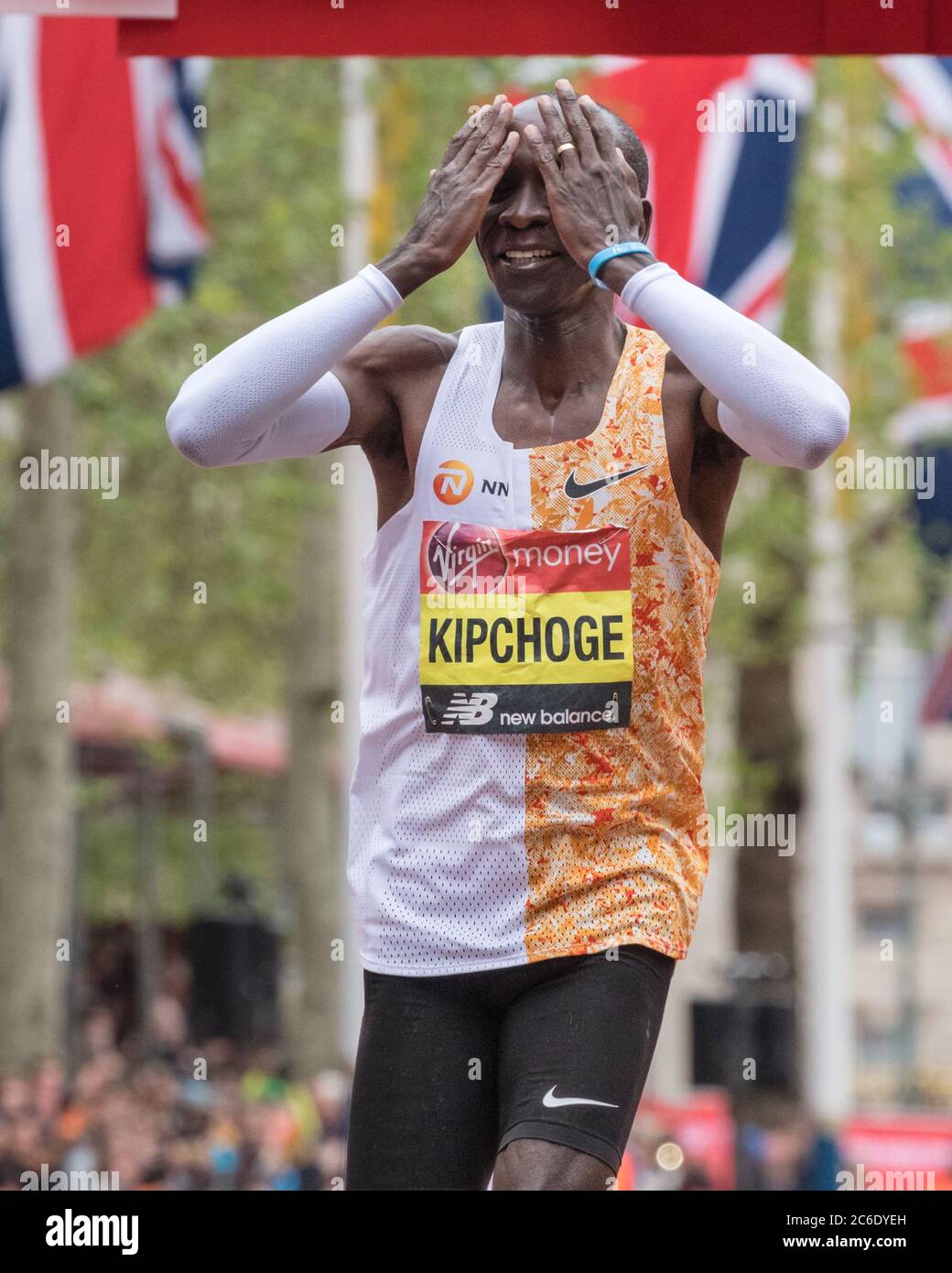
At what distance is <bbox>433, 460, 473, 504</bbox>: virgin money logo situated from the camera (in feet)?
13.8

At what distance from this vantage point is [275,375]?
409 centimetres

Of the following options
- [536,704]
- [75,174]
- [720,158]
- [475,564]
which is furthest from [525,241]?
[720,158]

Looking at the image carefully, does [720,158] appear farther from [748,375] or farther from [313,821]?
[313,821]

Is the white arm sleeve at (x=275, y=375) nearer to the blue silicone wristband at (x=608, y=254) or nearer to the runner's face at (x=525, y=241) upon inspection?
the runner's face at (x=525, y=241)

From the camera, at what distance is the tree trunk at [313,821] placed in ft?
64.7

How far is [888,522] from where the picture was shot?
742 inches

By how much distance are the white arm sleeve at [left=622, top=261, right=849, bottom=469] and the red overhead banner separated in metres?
1.18

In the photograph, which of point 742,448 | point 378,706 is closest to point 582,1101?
point 378,706

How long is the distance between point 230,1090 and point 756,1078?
15.9 feet

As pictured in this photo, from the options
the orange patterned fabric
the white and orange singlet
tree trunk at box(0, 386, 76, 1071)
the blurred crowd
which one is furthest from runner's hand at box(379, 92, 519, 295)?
tree trunk at box(0, 386, 76, 1071)

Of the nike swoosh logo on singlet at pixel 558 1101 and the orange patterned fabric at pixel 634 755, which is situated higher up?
the orange patterned fabric at pixel 634 755

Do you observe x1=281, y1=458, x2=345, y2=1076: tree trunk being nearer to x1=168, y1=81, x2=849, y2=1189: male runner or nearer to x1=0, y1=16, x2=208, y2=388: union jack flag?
x1=0, y1=16, x2=208, y2=388: union jack flag

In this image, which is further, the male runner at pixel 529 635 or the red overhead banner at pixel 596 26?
the red overhead banner at pixel 596 26

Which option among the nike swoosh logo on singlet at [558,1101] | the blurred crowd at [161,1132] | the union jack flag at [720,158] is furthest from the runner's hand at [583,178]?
the union jack flag at [720,158]
